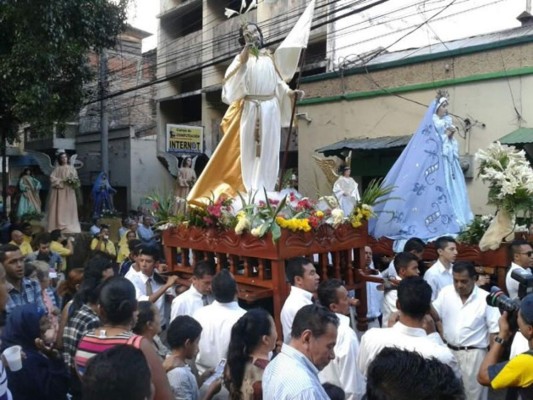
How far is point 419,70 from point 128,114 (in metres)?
15.0

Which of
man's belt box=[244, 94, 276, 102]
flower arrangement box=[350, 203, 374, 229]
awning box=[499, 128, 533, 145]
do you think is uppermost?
man's belt box=[244, 94, 276, 102]

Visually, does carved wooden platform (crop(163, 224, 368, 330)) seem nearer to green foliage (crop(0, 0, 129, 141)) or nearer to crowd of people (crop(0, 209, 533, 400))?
crowd of people (crop(0, 209, 533, 400))

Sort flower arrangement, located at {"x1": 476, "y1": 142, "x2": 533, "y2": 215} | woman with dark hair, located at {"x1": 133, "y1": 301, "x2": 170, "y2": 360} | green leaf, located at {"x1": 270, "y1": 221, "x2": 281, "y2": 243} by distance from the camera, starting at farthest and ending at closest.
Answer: flower arrangement, located at {"x1": 476, "y1": 142, "x2": 533, "y2": 215} < green leaf, located at {"x1": 270, "y1": 221, "x2": 281, "y2": 243} < woman with dark hair, located at {"x1": 133, "y1": 301, "x2": 170, "y2": 360}

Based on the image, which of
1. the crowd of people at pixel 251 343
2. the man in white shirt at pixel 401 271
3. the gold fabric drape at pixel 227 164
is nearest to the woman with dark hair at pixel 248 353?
the crowd of people at pixel 251 343

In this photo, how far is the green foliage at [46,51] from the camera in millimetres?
9758

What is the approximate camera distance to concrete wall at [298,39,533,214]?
414 inches

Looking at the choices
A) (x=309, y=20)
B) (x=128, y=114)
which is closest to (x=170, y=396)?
(x=309, y=20)

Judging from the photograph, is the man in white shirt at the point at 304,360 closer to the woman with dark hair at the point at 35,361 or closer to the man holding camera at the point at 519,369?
the man holding camera at the point at 519,369

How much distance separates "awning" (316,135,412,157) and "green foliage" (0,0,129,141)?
5.33m

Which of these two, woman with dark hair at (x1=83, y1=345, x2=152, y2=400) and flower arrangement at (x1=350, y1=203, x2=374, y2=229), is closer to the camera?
woman with dark hair at (x1=83, y1=345, x2=152, y2=400)

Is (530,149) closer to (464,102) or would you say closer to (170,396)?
(464,102)

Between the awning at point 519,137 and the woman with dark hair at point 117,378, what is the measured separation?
29.2 ft

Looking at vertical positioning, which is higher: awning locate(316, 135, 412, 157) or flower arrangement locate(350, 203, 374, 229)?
awning locate(316, 135, 412, 157)

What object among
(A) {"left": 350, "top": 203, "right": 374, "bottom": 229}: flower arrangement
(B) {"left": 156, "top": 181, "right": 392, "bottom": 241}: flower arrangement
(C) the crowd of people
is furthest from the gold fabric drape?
(C) the crowd of people
